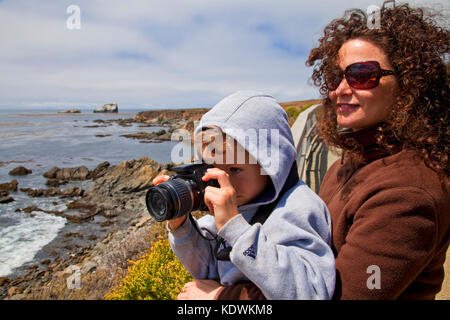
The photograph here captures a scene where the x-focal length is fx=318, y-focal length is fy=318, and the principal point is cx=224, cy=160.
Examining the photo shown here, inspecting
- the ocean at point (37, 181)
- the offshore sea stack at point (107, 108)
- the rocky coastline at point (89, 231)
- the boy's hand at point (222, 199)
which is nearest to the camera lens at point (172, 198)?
the boy's hand at point (222, 199)

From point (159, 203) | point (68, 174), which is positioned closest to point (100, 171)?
point (68, 174)

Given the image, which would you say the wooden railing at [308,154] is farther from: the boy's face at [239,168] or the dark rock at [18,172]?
the dark rock at [18,172]

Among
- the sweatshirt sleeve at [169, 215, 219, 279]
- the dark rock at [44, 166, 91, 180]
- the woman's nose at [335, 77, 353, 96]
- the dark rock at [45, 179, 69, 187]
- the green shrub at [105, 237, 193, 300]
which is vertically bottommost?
the dark rock at [45, 179, 69, 187]

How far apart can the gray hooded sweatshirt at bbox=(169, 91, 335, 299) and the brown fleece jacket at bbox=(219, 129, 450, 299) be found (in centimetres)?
10

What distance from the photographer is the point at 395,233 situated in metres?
1.12

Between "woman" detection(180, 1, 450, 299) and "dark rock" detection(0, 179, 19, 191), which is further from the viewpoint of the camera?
"dark rock" detection(0, 179, 19, 191)

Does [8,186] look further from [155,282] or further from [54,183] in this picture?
[155,282]

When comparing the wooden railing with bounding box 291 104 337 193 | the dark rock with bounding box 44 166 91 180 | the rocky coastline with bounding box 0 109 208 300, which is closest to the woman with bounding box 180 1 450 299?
the wooden railing with bounding box 291 104 337 193

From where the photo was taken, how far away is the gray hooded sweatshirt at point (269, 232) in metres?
1.19

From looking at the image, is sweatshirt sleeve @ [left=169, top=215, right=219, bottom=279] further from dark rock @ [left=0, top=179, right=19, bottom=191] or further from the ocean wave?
dark rock @ [left=0, top=179, right=19, bottom=191]

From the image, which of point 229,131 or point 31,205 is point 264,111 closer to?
point 229,131

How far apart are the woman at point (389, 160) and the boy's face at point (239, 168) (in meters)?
0.40

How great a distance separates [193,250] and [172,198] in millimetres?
407

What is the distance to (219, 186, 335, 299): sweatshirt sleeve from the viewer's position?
3.86 feet
